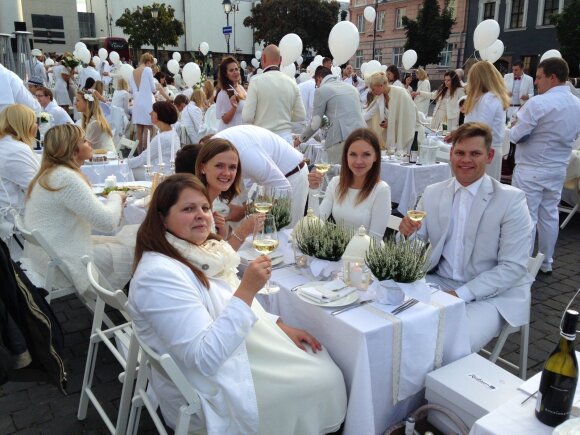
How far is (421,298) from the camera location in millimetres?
1967

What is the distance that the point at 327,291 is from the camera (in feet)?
6.74

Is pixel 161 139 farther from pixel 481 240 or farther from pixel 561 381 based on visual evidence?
pixel 561 381

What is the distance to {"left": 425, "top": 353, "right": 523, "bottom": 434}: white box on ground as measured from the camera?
5.80 feet

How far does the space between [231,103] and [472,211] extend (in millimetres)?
4210

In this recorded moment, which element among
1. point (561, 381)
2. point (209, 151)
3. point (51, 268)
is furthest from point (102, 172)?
point (561, 381)

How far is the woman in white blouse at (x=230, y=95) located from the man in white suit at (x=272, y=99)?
35.5 inches

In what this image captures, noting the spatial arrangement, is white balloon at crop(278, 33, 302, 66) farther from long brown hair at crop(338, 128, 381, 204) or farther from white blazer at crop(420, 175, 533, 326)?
white blazer at crop(420, 175, 533, 326)

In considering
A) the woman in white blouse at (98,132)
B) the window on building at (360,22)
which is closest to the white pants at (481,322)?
the woman in white blouse at (98,132)

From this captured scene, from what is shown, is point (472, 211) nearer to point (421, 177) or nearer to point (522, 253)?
point (522, 253)

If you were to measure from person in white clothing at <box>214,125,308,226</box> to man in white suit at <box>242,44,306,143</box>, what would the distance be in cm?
152

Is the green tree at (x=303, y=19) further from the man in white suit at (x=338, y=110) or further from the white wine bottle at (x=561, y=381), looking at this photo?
the white wine bottle at (x=561, y=381)

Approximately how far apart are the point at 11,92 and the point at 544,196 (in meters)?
5.95

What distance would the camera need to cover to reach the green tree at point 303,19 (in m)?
39.8

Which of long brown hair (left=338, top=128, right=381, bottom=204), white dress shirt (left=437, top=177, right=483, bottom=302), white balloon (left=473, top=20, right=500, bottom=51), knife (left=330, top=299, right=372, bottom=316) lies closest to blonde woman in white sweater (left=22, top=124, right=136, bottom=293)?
long brown hair (left=338, top=128, right=381, bottom=204)
